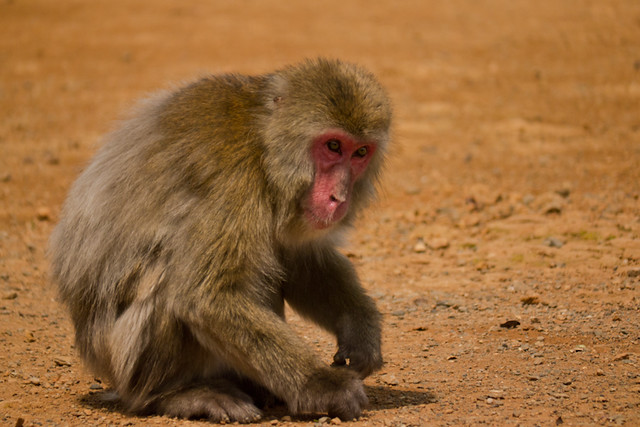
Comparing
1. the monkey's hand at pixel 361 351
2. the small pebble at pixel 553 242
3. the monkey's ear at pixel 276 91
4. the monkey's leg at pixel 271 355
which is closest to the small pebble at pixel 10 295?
the monkey's leg at pixel 271 355

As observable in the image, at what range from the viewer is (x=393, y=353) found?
5.50 metres

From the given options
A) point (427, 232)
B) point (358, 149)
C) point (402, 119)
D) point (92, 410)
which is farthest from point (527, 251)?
point (402, 119)

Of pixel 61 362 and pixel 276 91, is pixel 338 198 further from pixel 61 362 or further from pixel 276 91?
pixel 61 362

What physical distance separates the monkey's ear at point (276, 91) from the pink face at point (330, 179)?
1.04ft

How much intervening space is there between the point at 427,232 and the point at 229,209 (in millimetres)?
3726

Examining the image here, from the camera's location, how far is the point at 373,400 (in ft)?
15.8

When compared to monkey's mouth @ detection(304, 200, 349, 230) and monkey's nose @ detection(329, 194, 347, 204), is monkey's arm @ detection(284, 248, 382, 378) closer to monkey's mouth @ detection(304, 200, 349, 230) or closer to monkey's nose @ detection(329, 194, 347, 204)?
Answer: monkey's mouth @ detection(304, 200, 349, 230)

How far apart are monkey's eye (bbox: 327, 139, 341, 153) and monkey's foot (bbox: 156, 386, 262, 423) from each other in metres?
1.38

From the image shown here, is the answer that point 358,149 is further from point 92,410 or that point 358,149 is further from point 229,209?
point 92,410

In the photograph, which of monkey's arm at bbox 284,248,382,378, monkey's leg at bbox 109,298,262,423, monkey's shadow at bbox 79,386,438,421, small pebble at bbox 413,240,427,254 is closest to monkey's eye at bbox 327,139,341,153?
monkey's arm at bbox 284,248,382,378

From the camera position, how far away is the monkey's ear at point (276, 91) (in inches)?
183

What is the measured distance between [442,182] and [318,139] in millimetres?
4878

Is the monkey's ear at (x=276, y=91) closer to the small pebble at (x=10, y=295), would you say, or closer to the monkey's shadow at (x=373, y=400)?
the monkey's shadow at (x=373, y=400)

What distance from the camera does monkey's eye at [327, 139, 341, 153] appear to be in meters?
4.55
